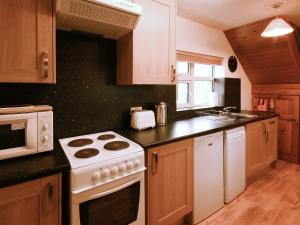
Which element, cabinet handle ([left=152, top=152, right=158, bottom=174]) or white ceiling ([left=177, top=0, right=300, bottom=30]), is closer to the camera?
cabinet handle ([left=152, top=152, right=158, bottom=174])

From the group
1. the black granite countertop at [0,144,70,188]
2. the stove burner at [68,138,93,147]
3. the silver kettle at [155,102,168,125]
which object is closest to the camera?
the black granite countertop at [0,144,70,188]

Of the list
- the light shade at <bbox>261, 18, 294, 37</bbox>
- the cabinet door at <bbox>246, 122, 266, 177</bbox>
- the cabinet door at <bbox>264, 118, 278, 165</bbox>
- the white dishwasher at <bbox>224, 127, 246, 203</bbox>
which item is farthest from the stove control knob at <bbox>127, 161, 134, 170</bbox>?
the cabinet door at <bbox>264, 118, 278, 165</bbox>

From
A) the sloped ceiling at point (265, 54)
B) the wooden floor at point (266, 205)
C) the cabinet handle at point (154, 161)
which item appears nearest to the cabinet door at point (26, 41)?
the cabinet handle at point (154, 161)

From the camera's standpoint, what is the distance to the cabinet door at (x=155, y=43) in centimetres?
172

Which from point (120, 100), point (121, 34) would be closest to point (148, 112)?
point (120, 100)

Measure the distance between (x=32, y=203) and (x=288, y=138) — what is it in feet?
12.6

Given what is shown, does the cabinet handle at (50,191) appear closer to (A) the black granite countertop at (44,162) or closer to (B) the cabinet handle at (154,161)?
(A) the black granite countertop at (44,162)

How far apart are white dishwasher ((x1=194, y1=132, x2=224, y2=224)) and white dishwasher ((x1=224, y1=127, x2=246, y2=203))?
9cm

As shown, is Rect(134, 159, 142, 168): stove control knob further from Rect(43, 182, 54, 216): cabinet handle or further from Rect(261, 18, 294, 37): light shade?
Rect(261, 18, 294, 37): light shade

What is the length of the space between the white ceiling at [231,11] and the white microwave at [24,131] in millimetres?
1877

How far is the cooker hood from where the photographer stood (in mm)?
1286

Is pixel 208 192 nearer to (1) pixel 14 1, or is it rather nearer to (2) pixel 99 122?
(2) pixel 99 122

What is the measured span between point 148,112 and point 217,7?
1.54 metres

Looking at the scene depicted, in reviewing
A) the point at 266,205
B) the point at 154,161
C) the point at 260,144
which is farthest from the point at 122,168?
the point at 260,144
